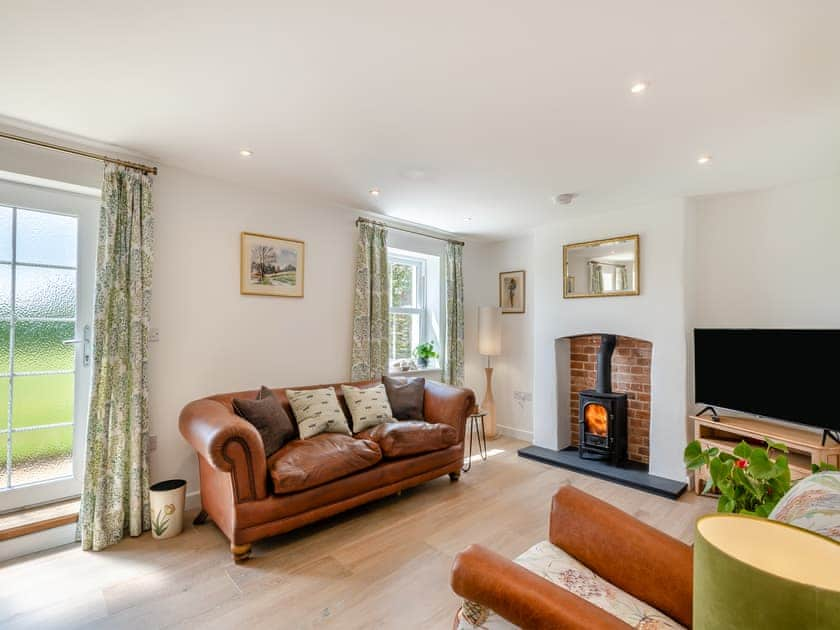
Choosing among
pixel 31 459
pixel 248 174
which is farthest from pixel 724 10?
pixel 31 459

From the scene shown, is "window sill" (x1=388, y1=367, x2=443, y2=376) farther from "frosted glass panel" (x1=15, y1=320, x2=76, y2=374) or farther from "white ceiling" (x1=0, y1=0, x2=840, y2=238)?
"frosted glass panel" (x1=15, y1=320, x2=76, y2=374)

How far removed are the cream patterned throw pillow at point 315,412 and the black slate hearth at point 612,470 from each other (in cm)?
213

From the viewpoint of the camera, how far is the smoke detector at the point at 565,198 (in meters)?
3.39

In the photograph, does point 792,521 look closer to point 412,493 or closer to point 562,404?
point 412,493

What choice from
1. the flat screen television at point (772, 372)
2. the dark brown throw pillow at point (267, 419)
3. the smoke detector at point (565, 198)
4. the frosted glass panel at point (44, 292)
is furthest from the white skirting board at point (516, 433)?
the frosted glass panel at point (44, 292)

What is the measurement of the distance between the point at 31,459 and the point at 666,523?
13.9ft

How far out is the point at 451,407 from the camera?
136 inches

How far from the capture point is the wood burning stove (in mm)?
3764

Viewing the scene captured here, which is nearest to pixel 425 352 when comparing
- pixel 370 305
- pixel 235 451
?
pixel 370 305

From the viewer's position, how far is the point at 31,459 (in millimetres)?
2553

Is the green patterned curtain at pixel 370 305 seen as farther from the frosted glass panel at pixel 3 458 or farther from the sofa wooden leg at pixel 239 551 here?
the frosted glass panel at pixel 3 458

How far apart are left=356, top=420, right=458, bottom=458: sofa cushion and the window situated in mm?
1426

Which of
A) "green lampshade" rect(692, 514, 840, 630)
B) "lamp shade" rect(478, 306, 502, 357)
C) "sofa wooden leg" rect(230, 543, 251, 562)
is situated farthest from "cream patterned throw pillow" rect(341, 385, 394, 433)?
"green lampshade" rect(692, 514, 840, 630)

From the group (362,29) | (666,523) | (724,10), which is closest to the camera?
(724,10)
